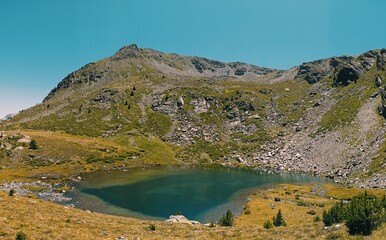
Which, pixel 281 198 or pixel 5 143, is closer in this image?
pixel 281 198

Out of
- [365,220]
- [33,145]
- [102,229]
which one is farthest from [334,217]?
[33,145]

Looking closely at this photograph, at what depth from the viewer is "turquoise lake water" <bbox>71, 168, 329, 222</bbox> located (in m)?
76.1

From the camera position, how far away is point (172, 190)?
99.6 m

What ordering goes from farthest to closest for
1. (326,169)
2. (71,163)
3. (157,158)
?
(157,158) → (326,169) → (71,163)

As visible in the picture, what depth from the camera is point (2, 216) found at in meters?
37.8

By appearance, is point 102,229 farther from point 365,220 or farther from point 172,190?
point 172,190

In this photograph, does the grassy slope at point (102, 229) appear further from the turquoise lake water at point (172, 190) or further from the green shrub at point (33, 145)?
the green shrub at point (33, 145)

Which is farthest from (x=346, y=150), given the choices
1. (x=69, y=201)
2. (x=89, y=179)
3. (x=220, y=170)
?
(x=69, y=201)

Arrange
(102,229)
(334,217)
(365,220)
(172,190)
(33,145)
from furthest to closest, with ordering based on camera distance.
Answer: (33,145)
(172,190)
(102,229)
(334,217)
(365,220)

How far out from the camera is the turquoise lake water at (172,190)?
7612 centimetres

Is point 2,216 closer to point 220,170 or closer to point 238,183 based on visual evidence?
point 238,183

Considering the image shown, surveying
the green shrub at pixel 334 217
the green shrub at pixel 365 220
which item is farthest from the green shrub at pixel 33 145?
the green shrub at pixel 365 220

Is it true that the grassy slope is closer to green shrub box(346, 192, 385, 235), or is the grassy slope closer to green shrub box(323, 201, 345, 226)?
green shrub box(346, 192, 385, 235)

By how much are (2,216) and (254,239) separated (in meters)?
30.7
